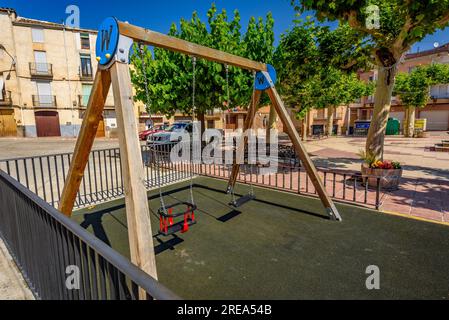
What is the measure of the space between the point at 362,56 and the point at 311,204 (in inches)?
195

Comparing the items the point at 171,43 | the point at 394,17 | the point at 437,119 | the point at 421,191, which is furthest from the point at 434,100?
the point at 171,43

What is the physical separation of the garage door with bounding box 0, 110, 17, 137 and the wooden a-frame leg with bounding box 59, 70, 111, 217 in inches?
1259

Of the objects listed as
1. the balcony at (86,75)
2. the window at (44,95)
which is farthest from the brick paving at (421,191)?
the window at (44,95)

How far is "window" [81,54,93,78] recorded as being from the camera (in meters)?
29.9

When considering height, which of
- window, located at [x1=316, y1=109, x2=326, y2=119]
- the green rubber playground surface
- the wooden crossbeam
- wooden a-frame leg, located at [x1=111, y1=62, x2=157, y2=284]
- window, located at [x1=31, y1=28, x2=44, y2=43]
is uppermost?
window, located at [x1=31, y1=28, x2=44, y2=43]

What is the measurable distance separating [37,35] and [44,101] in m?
6.98

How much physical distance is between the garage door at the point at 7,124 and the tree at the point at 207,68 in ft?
84.8

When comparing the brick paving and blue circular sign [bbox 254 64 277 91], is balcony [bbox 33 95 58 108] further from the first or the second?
blue circular sign [bbox 254 64 277 91]

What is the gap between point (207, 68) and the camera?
875 centimetres

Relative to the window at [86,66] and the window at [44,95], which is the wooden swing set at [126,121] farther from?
the window at [86,66]

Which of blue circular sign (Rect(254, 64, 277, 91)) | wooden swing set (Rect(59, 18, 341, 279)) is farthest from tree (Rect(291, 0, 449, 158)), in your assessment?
wooden swing set (Rect(59, 18, 341, 279))

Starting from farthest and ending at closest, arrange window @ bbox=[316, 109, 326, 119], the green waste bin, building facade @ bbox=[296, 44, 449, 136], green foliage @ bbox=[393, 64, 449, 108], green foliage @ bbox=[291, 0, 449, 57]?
window @ bbox=[316, 109, 326, 119]
building facade @ bbox=[296, 44, 449, 136]
the green waste bin
green foliage @ bbox=[393, 64, 449, 108]
green foliage @ bbox=[291, 0, 449, 57]

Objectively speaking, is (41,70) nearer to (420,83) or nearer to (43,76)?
(43,76)
